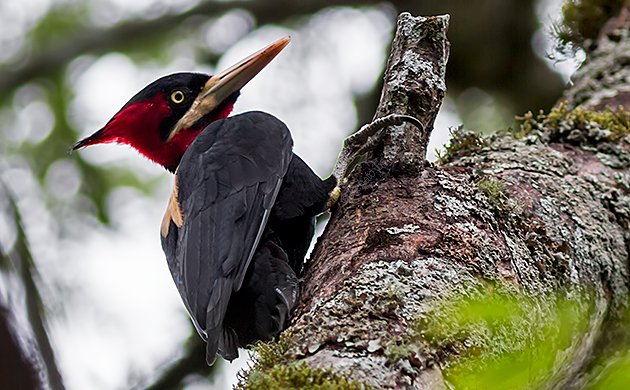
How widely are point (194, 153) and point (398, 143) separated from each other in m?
0.81

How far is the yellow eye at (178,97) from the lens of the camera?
3.73m

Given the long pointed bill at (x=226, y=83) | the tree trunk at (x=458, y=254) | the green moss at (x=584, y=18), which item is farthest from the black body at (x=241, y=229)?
the green moss at (x=584, y=18)

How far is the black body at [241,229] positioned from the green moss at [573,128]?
78cm

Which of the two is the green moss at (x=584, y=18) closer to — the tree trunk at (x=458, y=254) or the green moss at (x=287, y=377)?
the tree trunk at (x=458, y=254)

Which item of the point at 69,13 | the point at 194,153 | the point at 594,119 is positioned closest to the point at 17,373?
the point at 194,153

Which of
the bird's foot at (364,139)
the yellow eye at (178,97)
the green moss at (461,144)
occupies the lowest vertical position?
the green moss at (461,144)

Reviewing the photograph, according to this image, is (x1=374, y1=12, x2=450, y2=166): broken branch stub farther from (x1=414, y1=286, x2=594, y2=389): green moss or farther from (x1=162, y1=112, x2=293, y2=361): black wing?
(x1=414, y1=286, x2=594, y2=389): green moss

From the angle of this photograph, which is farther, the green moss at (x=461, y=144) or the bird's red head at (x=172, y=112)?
the bird's red head at (x=172, y=112)

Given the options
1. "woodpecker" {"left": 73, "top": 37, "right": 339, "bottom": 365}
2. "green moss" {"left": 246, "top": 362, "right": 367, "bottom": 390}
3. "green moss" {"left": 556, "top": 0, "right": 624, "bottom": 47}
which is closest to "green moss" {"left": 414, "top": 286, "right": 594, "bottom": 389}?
"green moss" {"left": 246, "top": 362, "right": 367, "bottom": 390}

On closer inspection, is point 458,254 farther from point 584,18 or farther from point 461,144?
point 584,18

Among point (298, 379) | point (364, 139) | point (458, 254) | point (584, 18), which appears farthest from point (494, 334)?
point (584, 18)

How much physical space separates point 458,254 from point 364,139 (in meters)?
0.81

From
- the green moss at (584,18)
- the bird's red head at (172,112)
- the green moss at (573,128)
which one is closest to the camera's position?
the green moss at (573,128)

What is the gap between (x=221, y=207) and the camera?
2703mm
